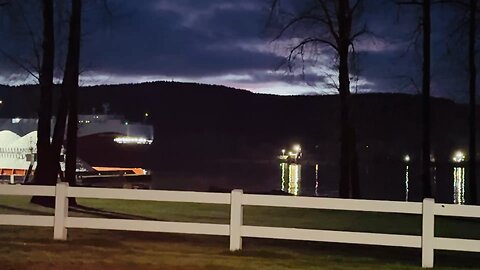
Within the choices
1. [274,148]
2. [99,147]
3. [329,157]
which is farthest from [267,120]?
[99,147]

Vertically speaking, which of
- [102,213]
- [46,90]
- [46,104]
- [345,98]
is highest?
[345,98]

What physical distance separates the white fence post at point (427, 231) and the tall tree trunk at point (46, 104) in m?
15.0

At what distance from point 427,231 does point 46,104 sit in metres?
16.3

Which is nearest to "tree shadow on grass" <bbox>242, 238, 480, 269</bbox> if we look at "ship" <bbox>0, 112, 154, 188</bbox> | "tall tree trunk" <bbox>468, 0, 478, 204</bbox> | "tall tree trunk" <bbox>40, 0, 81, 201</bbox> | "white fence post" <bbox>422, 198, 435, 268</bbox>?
"white fence post" <bbox>422, 198, 435, 268</bbox>

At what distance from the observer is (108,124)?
312ft

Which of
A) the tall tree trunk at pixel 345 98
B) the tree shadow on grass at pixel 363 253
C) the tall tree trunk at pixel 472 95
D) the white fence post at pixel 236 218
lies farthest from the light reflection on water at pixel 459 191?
the white fence post at pixel 236 218

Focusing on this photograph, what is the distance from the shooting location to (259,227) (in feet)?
42.2

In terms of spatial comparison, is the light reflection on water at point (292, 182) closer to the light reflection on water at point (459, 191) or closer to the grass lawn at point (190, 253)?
the light reflection on water at point (459, 191)

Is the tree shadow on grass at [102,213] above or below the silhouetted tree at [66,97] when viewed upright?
below

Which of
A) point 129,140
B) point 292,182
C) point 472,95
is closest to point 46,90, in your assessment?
point 472,95

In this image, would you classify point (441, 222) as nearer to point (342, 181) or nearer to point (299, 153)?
point (342, 181)

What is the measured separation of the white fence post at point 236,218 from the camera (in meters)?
12.7

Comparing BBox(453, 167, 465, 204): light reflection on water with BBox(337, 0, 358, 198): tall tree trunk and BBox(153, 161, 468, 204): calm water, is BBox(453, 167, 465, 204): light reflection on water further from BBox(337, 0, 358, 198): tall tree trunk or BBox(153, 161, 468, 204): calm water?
BBox(337, 0, 358, 198): tall tree trunk

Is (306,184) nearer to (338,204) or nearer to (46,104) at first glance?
(46,104)
